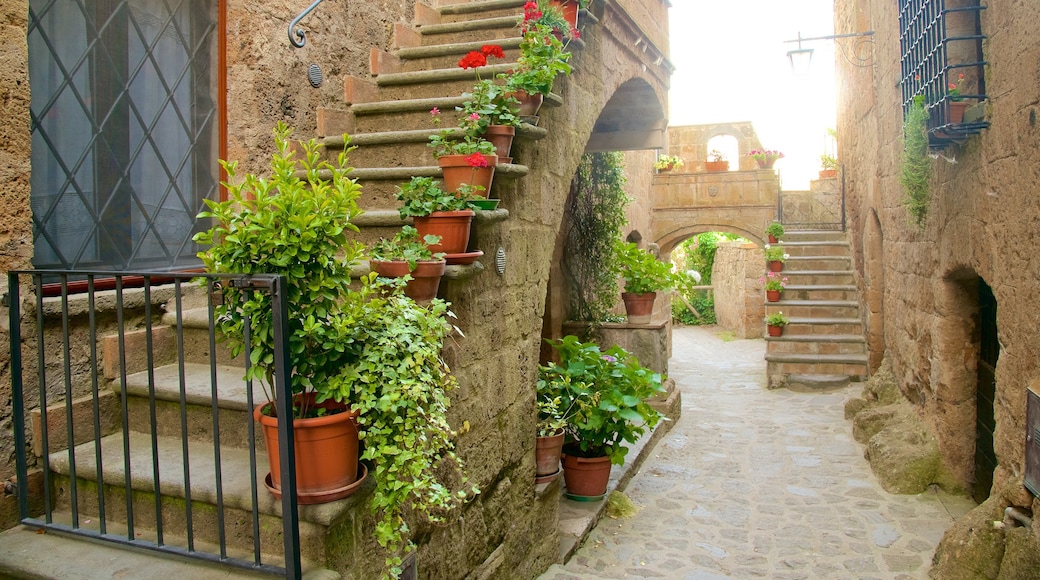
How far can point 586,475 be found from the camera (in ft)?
16.9

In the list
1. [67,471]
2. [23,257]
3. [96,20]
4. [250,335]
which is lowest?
[67,471]

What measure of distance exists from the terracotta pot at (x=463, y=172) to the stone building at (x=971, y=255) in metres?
2.54

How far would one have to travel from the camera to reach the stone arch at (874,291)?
Result: 29.2 ft

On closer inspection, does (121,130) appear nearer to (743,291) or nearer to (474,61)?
(474,61)

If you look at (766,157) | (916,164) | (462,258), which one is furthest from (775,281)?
(462,258)

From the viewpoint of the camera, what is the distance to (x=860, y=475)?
618 cm

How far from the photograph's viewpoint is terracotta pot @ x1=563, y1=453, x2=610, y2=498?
512cm

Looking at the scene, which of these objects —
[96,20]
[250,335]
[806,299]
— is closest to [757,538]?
[250,335]

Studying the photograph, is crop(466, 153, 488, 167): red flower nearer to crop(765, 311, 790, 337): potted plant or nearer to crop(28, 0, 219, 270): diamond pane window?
crop(28, 0, 219, 270): diamond pane window

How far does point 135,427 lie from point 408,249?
1.32 metres

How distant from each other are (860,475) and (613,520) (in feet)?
7.64

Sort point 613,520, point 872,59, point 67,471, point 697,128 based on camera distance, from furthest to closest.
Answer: point 697,128 < point 872,59 < point 613,520 < point 67,471

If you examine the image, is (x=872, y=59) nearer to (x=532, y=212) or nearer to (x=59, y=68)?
(x=532, y=212)

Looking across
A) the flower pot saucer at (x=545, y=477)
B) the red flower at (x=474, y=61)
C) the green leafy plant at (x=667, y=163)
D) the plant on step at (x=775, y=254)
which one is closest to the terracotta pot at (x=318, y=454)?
the red flower at (x=474, y=61)
